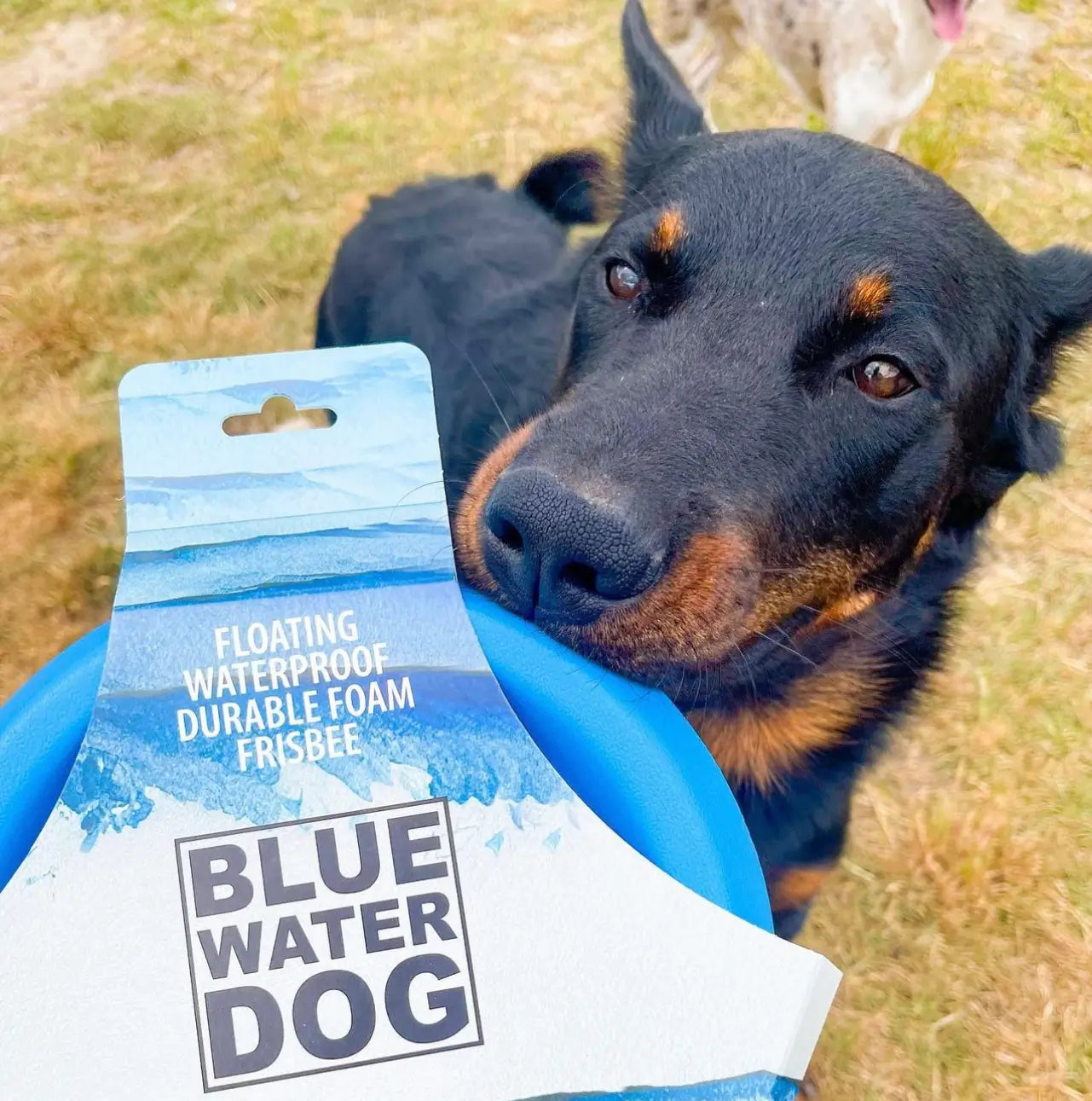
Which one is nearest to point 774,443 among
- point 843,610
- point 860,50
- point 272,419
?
point 843,610

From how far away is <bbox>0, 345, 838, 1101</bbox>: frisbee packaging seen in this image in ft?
3.93

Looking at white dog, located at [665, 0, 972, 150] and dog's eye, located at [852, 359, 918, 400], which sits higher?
dog's eye, located at [852, 359, 918, 400]

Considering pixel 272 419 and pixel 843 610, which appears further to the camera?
pixel 272 419

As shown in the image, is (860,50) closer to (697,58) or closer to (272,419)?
(697,58)

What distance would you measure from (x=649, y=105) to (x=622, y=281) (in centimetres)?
74

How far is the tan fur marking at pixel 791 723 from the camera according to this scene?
2363 mm

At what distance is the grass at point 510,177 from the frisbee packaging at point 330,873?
68.8 inches

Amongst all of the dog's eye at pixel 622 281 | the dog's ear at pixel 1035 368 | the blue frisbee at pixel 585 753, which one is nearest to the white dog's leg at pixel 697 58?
the dog's ear at pixel 1035 368

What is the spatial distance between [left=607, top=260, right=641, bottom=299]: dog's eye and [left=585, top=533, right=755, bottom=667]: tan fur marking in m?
0.60

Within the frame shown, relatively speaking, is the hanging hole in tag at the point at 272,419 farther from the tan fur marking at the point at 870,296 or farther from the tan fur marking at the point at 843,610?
the tan fur marking at the point at 870,296

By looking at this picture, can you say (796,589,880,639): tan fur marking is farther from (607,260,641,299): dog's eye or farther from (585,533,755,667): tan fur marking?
(607,260,641,299): dog's eye

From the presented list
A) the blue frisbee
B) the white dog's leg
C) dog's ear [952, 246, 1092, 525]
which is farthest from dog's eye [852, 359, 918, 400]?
the white dog's leg

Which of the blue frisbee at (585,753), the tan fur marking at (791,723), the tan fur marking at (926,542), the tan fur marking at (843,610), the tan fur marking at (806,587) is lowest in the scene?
the tan fur marking at (791,723)

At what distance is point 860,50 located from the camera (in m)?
3.75
